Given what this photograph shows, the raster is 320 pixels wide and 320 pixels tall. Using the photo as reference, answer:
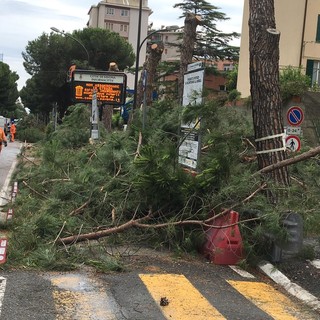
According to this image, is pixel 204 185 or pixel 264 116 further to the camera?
pixel 264 116

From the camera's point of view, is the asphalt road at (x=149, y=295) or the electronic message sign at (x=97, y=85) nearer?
the asphalt road at (x=149, y=295)

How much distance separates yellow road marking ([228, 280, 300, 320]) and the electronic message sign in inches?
594

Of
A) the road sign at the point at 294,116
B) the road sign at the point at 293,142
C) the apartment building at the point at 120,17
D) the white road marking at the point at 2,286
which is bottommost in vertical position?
the white road marking at the point at 2,286

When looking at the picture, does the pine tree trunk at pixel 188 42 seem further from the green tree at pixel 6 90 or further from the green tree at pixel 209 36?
the green tree at pixel 6 90

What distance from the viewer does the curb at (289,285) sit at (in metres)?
5.49

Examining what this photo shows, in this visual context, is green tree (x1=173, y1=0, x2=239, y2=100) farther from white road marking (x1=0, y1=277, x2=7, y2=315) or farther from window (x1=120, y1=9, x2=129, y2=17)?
window (x1=120, y1=9, x2=129, y2=17)

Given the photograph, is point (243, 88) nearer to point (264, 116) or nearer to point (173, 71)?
point (173, 71)

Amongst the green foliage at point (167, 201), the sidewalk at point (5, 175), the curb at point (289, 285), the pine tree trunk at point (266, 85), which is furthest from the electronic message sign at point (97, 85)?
the curb at point (289, 285)

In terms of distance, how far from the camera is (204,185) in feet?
22.9

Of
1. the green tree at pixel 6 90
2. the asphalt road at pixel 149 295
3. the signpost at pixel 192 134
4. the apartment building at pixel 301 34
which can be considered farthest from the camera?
the green tree at pixel 6 90

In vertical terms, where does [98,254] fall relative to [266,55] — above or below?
below

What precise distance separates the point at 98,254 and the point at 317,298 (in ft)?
8.98

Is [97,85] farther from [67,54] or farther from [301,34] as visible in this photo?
[67,54]

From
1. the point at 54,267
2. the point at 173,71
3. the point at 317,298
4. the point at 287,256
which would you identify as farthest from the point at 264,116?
the point at 173,71
